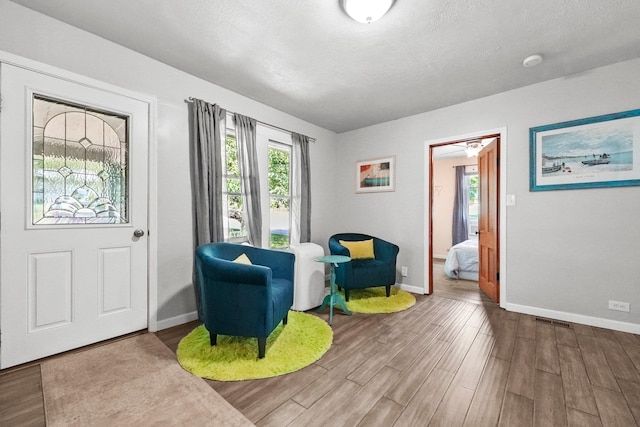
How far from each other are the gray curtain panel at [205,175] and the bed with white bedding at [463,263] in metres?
3.90

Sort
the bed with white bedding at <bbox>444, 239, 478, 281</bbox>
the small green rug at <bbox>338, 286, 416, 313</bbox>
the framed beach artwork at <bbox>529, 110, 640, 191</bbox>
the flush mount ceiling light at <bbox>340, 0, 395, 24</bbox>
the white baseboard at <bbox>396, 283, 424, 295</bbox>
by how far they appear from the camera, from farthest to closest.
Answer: the bed with white bedding at <bbox>444, 239, 478, 281</bbox>, the white baseboard at <bbox>396, 283, 424, 295</bbox>, the small green rug at <bbox>338, 286, 416, 313</bbox>, the framed beach artwork at <bbox>529, 110, 640, 191</bbox>, the flush mount ceiling light at <bbox>340, 0, 395, 24</bbox>

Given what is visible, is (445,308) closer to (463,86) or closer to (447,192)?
(463,86)

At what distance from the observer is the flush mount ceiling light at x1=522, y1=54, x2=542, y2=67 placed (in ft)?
7.86

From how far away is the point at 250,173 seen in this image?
323 centimetres

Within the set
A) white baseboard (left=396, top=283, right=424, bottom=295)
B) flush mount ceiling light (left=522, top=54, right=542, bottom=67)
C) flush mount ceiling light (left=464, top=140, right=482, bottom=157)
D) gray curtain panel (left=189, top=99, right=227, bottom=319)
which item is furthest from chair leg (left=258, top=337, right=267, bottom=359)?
flush mount ceiling light (left=464, top=140, right=482, bottom=157)

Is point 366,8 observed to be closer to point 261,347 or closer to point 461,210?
point 261,347

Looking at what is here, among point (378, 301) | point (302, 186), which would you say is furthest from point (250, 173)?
point (378, 301)

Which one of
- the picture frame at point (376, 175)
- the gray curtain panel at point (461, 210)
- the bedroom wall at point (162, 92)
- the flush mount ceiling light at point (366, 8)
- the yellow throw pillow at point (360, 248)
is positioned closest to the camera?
the flush mount ceiling light at point (366, 8)

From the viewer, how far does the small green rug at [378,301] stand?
309cm

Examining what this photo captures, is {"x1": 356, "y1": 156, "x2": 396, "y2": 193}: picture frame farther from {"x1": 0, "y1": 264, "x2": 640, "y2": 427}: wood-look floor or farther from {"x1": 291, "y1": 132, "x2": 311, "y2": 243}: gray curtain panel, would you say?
{"x1": 0, "y1": 264, "x2": 640, "y2": 427}: wood-look floor

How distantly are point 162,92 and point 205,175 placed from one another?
35.6 inches

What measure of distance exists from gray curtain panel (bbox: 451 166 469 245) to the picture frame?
3.23 meters

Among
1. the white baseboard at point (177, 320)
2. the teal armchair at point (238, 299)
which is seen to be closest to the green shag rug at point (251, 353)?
the teal armchair at point (238, 299)

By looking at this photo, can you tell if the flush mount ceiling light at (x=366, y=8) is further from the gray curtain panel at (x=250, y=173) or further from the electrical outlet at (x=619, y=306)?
the electrical outlet at (x=619, y=306)
